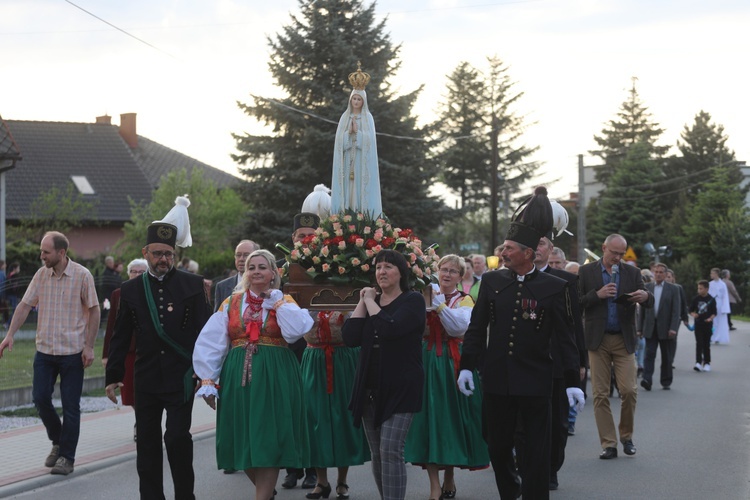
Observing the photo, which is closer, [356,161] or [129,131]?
[356,161]

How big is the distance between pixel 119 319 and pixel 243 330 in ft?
3.12

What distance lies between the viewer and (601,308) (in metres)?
10.2

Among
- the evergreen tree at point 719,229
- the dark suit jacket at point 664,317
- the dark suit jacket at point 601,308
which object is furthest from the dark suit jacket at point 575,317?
the evergreen tree at point 719,229

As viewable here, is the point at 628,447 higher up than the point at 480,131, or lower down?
lower down

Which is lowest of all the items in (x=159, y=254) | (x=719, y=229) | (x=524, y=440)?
(x=524, y=440)

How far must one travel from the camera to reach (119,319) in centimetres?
743

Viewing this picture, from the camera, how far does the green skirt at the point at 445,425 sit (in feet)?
A: 26.8

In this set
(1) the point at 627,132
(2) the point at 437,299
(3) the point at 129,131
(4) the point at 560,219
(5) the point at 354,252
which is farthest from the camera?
(1) the point at 627,132

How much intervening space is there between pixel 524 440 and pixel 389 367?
1051 mm

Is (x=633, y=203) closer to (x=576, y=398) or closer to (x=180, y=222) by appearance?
(x=180, y=222)

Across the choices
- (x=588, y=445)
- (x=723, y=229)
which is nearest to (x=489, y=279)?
(x=588, y=445)

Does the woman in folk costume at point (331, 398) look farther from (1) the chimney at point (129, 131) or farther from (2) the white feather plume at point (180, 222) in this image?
(1) the chimney at point (129, 131)

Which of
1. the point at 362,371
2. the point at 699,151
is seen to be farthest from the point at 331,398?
the point at 699,151

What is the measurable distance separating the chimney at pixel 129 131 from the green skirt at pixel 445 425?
49.8 m
